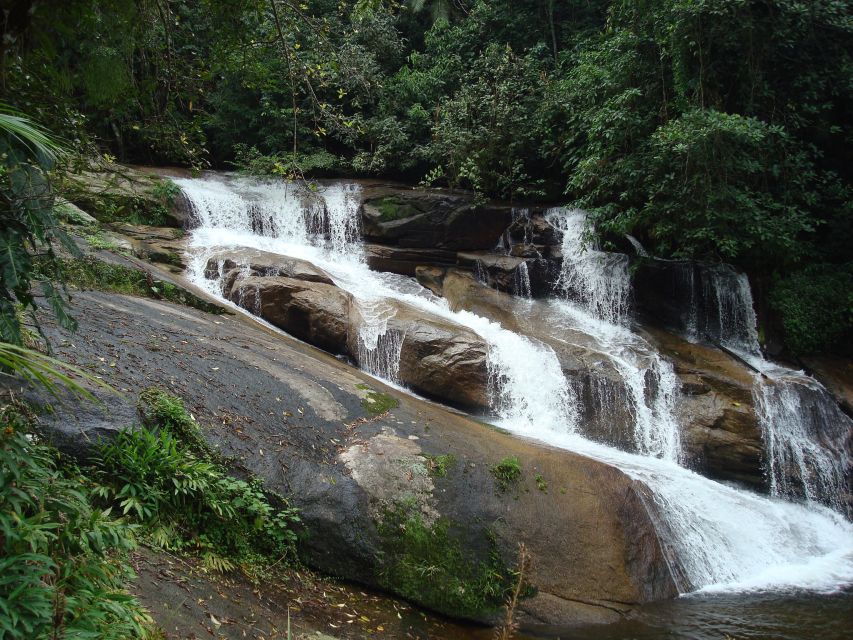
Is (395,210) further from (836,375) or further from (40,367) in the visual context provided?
(40,367)

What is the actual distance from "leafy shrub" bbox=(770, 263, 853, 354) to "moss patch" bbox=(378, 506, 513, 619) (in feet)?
31.6

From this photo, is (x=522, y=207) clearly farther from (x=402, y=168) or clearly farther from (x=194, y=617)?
(x=194, y=617)

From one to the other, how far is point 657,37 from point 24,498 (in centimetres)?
1368

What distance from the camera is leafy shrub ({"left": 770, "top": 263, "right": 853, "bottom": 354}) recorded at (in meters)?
11.8

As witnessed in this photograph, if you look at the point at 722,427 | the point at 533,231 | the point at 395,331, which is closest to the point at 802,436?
the point at 722,427

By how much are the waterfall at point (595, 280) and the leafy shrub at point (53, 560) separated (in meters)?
11.6

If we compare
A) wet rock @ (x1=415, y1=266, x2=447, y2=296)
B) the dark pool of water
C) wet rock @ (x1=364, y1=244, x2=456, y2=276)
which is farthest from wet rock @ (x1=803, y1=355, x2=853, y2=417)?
wet rock @ (x1=364, y1=244, x2=456, y2=276)

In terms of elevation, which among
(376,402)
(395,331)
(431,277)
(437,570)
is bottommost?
(437,570)

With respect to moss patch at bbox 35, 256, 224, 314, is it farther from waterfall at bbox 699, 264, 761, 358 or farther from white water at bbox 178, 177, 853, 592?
waterfall at bbox 699, 264, 761, 358

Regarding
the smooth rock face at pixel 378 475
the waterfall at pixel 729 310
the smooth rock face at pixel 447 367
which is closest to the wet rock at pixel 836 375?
the waterfall at pixel 729 310

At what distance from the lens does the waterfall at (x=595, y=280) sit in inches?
518

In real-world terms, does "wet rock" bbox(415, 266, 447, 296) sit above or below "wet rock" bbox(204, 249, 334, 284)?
below

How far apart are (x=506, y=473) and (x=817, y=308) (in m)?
9.24

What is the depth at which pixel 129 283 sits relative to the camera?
8.24 meters
